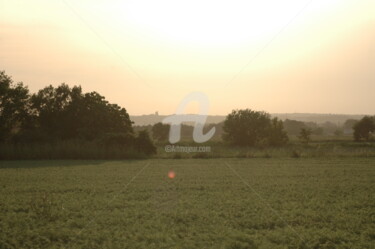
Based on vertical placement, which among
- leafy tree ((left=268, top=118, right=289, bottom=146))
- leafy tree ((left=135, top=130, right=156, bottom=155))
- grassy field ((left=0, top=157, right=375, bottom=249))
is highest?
leafy tree ((left=268, top=118, right=289, bottom=146))

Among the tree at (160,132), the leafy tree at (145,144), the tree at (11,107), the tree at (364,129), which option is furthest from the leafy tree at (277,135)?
the tree at (11,107)

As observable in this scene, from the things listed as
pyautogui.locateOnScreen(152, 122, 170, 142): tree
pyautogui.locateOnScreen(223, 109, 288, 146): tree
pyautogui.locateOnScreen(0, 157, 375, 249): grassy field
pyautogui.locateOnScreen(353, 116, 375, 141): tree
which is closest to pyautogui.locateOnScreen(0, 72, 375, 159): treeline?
pyautogui.locateOnScreen(0, 157, 375, 249): grassy field

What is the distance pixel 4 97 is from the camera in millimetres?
32469

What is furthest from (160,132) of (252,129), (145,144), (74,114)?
(145,144)

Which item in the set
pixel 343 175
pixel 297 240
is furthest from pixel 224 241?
pixel 343 175

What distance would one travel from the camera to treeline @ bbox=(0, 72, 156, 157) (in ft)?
102

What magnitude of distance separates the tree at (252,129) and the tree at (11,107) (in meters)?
28.5

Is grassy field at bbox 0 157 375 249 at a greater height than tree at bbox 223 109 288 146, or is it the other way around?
tree at bbox 223 109 288 146

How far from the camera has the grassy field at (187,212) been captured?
26.3 ft

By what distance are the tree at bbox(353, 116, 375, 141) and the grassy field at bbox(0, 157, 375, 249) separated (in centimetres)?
5201

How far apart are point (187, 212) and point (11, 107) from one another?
26.9 m

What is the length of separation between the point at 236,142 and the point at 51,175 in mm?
37430

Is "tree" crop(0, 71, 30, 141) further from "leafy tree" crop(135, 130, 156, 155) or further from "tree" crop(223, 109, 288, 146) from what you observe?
"tree" crop(223, 109, 288, 146)

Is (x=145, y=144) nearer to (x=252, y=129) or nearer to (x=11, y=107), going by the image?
(x=11, y=107)
